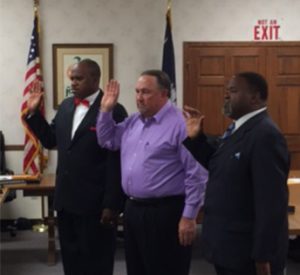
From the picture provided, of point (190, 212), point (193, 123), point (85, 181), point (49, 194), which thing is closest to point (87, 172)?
point (85, 181)

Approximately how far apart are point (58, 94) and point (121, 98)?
722mm

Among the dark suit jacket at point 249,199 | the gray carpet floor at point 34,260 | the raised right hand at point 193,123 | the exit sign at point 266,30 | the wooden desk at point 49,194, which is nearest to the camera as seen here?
the dark suit jacket at point 249,199

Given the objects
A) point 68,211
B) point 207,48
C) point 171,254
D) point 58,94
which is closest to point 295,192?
point 171,254

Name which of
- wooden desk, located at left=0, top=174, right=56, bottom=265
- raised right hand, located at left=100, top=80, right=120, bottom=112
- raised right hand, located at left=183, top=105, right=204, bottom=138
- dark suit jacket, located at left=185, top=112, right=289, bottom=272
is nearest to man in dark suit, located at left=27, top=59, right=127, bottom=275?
raised right hand, located at left=100, top=80, right=120, bottom=112

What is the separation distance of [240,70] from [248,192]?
420 centimetres

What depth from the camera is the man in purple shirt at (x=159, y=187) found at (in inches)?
96.5

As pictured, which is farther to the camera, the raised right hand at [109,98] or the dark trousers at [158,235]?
the raised right hand at [109,98]

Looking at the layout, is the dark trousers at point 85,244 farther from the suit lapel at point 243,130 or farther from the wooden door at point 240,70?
the wooden door at point 240,70

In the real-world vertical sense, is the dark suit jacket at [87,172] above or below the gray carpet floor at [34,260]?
above

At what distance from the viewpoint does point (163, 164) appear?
2484 mm

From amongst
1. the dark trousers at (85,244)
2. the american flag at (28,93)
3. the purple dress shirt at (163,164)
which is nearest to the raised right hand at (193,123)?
the purple dress shirt at (163,164)

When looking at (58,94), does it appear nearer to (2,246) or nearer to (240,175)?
(2,246)

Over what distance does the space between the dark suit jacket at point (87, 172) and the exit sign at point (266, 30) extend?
A: 3.55 metres

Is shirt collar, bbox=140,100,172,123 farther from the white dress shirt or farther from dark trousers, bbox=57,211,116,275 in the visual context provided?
dark trousers, bbox=57,211,116,275
